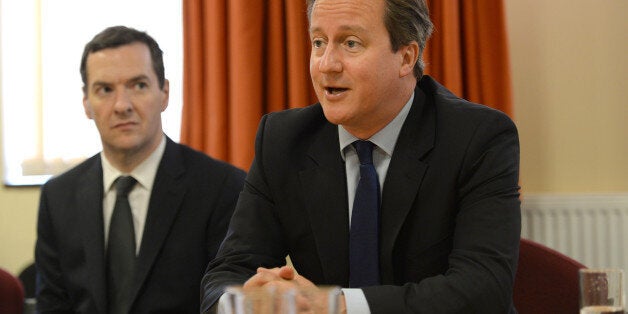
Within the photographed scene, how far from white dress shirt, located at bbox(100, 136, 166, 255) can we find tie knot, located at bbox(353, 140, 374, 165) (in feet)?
2.69

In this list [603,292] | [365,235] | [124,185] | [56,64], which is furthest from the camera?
[56,64]

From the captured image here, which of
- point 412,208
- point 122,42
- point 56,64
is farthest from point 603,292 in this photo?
point 56,64

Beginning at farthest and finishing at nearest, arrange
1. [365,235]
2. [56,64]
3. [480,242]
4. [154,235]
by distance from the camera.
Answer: [56,64] → [154,235] → [365,235] → [480,242]

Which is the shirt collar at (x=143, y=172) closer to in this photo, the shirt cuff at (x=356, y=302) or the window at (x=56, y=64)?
the shirt cuff at (x=356, y=302)

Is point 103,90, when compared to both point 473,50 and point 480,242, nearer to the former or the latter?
point 480,242

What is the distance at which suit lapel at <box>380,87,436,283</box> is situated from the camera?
1960 millimetres

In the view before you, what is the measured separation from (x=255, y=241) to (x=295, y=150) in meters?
0.26

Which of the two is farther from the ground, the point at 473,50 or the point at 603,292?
the point at 473,50

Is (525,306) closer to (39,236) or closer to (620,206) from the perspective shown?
(39,236)

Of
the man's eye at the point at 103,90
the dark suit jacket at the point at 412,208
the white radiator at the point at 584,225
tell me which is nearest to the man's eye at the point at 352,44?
the dark suit jacket at the point at 412,208

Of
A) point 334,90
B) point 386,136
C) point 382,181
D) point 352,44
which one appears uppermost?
point 352,44

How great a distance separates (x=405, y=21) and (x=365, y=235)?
506 millimetres

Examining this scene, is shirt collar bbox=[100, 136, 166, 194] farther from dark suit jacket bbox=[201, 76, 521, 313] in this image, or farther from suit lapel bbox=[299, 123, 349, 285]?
suit lapel bbox=[299, 123, 349, 285]

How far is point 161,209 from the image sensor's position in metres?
2.55
